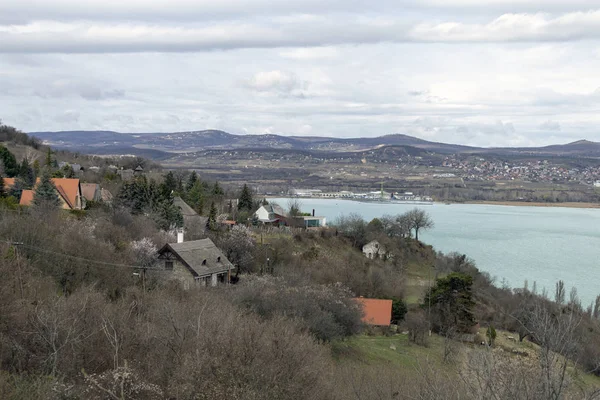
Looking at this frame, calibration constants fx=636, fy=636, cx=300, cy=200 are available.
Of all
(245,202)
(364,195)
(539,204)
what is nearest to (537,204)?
(539,204)

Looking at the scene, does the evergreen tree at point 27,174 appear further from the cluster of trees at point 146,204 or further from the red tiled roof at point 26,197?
the cluster of trees at point 146,204

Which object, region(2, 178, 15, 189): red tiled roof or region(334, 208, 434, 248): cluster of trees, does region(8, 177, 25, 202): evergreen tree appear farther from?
region(334, 208, 434, 248): cluster of trees

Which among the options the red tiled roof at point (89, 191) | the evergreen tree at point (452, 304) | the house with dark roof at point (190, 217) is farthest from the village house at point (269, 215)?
the evergreen tree at point (452, 304)

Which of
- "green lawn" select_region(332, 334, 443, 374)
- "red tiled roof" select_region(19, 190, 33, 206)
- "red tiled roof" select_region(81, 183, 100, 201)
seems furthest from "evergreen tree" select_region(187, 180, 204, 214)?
"green lawn" select_region(332, 334, 443, 374)

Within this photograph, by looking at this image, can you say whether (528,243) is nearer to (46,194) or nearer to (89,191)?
(89,191)

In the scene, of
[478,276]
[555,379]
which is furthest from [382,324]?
[555,379]

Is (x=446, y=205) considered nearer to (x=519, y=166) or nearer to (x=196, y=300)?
(x=519, y=166)
